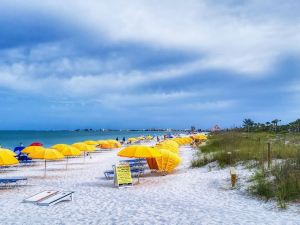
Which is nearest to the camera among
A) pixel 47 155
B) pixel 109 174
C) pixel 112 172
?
pixel 112 172

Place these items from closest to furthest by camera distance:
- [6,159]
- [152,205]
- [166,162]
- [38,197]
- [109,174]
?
[152,205]
[38,197]
[6,159]
[109,174]
[166,162]

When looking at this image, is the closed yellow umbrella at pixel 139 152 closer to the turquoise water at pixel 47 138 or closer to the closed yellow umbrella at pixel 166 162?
the closed yellow umbrella at pixel 166 162

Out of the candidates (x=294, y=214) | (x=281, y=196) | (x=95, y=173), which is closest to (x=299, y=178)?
(x=281, y=196)

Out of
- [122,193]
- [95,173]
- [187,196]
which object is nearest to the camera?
[187,196]

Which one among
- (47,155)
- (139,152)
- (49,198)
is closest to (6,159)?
(49,198)

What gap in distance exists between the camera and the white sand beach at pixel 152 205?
26.4 ft

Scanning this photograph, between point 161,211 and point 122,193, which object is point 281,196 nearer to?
point 161,211

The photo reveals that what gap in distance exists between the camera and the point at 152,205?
9.50 m

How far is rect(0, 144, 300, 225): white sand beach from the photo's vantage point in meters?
8.04

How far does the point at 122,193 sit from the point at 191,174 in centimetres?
409

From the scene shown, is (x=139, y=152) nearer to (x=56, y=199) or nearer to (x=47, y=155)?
(x=56, y=199)

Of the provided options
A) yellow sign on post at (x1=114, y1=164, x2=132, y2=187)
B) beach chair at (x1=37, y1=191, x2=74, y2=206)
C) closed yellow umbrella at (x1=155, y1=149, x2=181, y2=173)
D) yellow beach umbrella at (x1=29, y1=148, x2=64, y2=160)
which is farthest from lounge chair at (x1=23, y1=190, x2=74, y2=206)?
closed yellow umbrella at (x1=155, y1=149, x2=181, y2=173)

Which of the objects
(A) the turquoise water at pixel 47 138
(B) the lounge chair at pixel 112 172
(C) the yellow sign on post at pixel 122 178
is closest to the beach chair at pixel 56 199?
(C) the yellow sign on post at pixel 122 178

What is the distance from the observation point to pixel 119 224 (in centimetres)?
774
